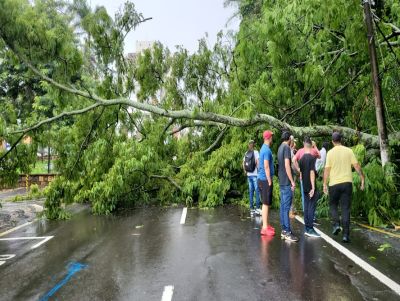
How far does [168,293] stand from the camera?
17.0ft

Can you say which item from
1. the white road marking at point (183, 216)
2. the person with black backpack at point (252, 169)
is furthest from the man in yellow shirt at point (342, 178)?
the white road marking at point (183, 216)

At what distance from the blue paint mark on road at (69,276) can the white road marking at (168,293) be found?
1.49 m

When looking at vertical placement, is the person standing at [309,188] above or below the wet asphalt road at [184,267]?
above

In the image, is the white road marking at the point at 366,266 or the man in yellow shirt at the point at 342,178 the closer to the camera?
the white road marking at the point at 366,266

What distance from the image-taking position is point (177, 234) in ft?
30.0

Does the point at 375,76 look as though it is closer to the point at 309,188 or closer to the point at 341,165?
the point at 341,165

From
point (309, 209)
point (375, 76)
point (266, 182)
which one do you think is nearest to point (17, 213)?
point (266, 182)

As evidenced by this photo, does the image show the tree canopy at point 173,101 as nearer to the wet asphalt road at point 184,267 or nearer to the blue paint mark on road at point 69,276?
the wet asphalt road at point 184,267

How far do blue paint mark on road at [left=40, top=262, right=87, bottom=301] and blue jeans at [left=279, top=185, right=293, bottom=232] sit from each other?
3676 millimetres

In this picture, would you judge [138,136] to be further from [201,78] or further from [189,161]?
[201,78]

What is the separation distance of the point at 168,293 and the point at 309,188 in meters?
4.03

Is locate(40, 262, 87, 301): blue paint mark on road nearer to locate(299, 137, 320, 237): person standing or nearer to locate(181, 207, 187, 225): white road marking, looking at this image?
locate(181, 207, 187, 225): white road marking

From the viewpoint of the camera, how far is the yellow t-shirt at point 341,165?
7.77 metres

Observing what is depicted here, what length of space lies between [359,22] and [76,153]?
9.24 metres
